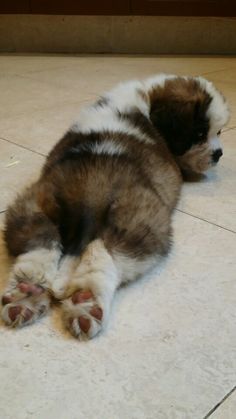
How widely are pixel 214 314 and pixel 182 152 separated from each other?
79 centimetres

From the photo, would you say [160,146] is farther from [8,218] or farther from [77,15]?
[77,15]

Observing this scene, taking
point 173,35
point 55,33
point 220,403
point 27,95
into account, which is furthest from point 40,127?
point 173,35

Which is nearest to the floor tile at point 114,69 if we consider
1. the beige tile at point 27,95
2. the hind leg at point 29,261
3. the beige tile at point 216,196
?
the beige tile at point 27,95

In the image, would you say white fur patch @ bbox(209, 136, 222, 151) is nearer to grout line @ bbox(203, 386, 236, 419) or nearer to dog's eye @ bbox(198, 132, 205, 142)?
dog's eye @ bbox(198, 132, 205, 142)

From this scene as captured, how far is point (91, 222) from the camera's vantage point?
128 cm

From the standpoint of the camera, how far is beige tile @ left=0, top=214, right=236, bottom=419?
0.95 m

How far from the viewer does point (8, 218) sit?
1.32 metres

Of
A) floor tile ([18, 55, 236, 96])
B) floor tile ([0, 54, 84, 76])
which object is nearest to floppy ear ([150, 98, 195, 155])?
floor tile ([18, 55, 236, 96])

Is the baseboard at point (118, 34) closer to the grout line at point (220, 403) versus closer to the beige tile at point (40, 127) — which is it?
the beige tile at point (40, 127)

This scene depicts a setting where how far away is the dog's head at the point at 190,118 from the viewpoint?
5.93ft

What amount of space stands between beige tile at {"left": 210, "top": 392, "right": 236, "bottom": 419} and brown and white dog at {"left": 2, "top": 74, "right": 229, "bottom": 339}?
0.30 metres

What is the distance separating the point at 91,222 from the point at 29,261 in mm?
181

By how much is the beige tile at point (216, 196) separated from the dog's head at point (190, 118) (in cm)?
8

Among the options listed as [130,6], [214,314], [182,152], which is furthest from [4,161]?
[130,6]
